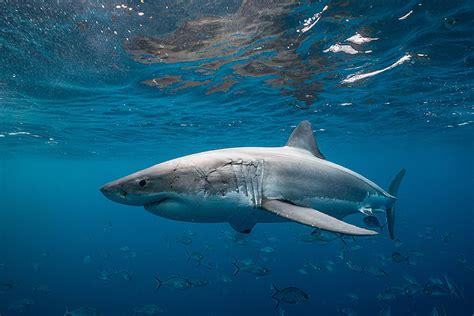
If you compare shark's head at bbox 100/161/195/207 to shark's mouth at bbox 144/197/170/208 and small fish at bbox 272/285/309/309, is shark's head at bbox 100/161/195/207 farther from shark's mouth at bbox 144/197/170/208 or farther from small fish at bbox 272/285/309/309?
small fish at bbox 272/285/309/309

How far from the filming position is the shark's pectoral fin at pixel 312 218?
256cm

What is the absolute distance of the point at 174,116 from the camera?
19547mm

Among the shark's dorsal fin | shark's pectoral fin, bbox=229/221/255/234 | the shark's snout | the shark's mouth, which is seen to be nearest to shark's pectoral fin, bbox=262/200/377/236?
shark's pectoral fin, bbox=229/221/255/234

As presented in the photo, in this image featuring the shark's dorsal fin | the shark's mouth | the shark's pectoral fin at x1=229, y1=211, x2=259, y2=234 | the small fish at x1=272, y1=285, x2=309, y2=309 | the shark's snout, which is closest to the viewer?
the shark's snout

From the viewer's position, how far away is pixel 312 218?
9.21 feet

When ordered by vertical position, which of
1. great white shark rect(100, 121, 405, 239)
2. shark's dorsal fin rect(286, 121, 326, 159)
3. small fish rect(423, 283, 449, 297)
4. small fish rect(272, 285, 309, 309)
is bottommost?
small fish rect(423, 283, 449, 297)

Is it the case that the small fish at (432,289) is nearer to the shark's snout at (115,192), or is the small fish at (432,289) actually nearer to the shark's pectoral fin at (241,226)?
the shark's pectoral fin at (241,226)

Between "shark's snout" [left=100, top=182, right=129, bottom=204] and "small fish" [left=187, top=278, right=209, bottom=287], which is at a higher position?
"shark's snout" [left=100, top=182, right=129, bottom=204]

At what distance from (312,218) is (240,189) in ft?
2.71

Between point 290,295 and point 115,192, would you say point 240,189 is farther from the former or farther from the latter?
point 290,295

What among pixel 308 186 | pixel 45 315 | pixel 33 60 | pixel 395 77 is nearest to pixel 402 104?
pixel 395 77

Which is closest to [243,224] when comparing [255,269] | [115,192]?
[115,192]

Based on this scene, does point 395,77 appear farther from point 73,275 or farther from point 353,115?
point 73,275

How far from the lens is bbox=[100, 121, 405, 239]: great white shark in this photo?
2789 mm
